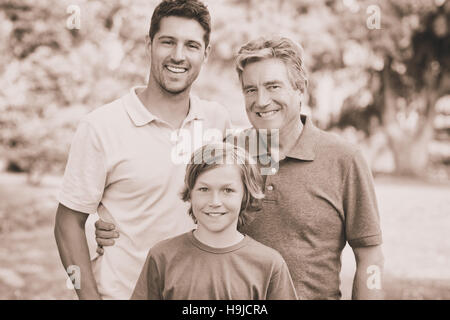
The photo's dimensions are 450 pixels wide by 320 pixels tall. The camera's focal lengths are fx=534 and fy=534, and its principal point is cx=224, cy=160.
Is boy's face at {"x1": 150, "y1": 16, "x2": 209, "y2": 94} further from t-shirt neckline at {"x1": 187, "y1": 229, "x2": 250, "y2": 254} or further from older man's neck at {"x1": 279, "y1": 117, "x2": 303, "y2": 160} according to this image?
t-shirt neckline at {"x1": 187, "y1": 229, "x2": 250, "y2": 254}

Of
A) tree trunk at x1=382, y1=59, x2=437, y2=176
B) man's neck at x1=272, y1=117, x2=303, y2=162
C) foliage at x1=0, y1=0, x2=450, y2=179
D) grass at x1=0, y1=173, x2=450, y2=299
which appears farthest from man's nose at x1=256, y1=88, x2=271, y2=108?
tree trunk at x1=382, y1=59, x2=437, y2=176

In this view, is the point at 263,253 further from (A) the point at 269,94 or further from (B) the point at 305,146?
(A) the point at 269,94

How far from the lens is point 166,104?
112 inches

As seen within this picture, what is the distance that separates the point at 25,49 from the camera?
986cm

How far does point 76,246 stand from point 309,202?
1178 mm

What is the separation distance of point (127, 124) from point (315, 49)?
10469 mm

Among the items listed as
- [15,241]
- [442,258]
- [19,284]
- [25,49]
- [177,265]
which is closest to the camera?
[177,265]

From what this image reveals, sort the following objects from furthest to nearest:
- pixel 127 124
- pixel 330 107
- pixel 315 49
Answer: pixel 330 107 → pixel 315 49 → pixel 127 124

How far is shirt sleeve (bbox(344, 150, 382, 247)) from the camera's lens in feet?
8.21

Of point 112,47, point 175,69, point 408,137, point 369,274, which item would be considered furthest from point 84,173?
point 408,137

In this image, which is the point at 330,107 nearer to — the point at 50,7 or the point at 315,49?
the point at 315,49

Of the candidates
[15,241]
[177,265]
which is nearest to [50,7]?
[15,241]

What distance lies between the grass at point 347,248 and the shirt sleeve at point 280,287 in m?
4.13
